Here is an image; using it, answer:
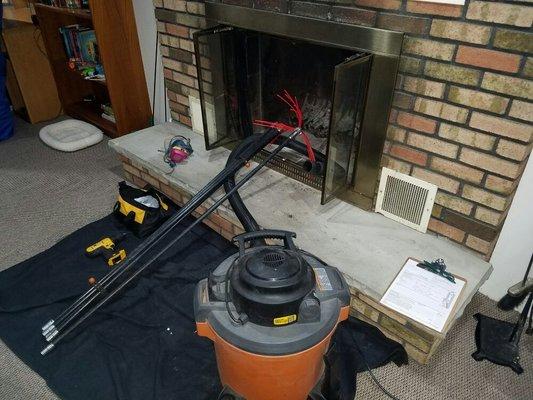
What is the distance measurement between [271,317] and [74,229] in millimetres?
1414

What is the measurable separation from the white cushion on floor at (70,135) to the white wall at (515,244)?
96.7 inches

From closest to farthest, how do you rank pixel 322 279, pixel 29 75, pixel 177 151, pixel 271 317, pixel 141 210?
pixel 271 317
pixel 322 279
pixel 141 210
pixel 177 151
pixel 29 75

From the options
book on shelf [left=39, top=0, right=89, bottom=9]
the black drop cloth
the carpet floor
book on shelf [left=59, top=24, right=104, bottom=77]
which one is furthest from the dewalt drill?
book on shelf [left=39, top=0, right=89, bottom=9]

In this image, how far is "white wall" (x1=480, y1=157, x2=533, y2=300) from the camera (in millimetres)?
1400

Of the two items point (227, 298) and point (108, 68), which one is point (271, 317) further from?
point (108, 68)

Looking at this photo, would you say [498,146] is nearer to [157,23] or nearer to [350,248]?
[350,248]

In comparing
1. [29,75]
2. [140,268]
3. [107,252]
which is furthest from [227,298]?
[29,75]

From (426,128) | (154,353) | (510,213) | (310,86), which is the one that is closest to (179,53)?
(310,86)

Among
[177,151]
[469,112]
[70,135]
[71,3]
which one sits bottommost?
[70,135]

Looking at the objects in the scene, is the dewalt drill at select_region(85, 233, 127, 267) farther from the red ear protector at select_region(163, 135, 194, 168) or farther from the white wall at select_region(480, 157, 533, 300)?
the white wall at select_region(480, 157, 533, 300)

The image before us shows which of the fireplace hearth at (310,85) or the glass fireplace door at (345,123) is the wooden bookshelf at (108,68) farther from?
the glass fireplace door at (345,123)

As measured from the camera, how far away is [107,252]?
1.82 meters

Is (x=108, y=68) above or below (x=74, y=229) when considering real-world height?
above

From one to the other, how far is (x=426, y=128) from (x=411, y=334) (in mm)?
715
